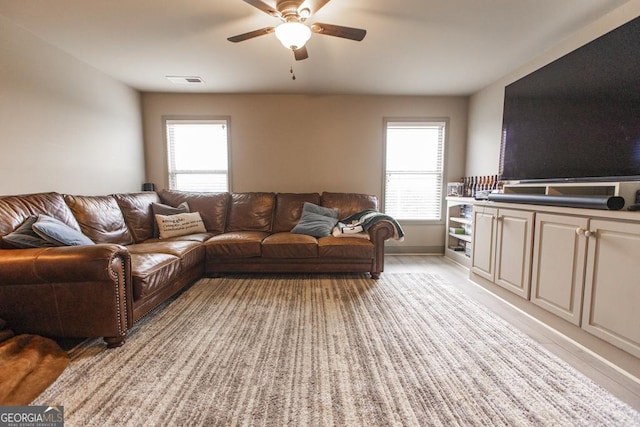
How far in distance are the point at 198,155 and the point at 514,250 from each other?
411cm

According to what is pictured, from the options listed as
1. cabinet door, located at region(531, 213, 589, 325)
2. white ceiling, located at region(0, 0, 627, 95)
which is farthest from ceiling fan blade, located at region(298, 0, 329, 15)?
cabinet door, located at region(531, 213, 589, 325)

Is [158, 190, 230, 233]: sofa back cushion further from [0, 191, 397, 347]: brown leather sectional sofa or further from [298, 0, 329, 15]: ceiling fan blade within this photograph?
[298, 0, 329, 15]: ceiling fan blade

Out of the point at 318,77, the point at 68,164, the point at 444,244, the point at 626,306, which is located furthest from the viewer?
the point at 444,244

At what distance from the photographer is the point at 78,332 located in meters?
1.73

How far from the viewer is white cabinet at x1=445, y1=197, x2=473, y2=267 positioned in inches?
142

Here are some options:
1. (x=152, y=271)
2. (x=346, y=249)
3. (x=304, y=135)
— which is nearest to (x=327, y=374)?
(x=152, y=271)

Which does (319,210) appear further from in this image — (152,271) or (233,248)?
(152,271)

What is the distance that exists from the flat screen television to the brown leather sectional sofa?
5.02 feet

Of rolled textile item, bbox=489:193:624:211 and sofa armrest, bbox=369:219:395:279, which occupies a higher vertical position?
rolled textile item, bbox=489:193:624:211

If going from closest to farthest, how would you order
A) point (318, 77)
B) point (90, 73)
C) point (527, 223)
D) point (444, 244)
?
point (527, 223) → point (90, 73) → point (318, 77) → point (444, 244)

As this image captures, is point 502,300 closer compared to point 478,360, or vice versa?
point 478,360

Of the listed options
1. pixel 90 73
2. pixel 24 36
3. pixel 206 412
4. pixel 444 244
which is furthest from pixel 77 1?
pixel 444 244

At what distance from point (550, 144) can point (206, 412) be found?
309 cm

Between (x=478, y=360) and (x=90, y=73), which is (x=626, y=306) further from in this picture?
(x=90, y=73)
